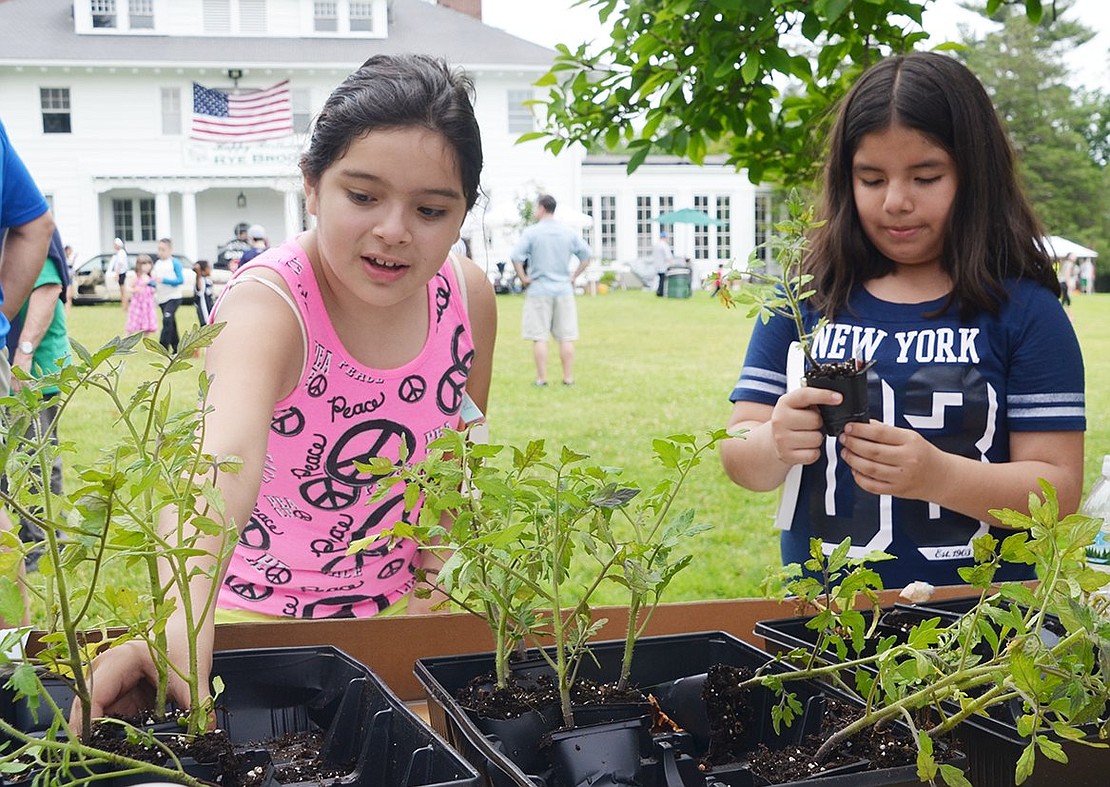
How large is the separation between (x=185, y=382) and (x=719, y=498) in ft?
22.3

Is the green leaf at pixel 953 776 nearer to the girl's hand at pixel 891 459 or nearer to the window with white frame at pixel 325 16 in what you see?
the girl's hand at pixel 891 459

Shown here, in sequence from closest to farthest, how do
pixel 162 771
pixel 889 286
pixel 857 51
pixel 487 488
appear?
pixel 162 771 < pixel 487 488 < pixel 889 286 < pixel 857 51

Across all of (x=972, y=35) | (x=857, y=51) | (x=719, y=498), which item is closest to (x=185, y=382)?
(x=719, y=498)

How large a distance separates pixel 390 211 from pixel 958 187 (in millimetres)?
1094

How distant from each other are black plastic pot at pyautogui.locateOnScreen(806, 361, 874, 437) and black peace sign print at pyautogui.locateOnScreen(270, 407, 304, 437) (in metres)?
0.74

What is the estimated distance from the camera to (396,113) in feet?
4.93

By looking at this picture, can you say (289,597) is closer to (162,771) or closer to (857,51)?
(162,771)

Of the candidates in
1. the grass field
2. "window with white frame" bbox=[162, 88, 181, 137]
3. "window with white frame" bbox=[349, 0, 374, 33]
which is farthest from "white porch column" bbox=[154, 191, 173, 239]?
the grass field

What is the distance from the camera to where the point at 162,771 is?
793 mm

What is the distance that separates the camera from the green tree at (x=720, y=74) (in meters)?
2.53

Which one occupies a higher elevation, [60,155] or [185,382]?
[60,155]

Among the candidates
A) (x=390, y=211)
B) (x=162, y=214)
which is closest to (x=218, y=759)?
(x=390, y=211)

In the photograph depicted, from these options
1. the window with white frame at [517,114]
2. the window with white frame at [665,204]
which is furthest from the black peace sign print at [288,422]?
the window with white frame at [665,204]

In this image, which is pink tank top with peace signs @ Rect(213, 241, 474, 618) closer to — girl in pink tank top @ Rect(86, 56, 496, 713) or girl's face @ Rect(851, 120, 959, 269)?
girl in pink tank top @ Rect(86, 56, 496, 713)
